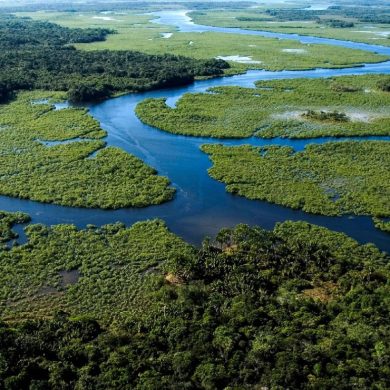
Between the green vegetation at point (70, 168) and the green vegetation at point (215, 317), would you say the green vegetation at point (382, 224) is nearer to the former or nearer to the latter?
the green vegetation at point (215, 317)

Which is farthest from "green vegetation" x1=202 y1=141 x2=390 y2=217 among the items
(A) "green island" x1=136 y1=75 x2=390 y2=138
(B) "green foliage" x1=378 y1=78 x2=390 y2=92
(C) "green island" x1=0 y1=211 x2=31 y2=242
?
(B) "green foliage" x1=378 y1=78 x2=390 y2=92

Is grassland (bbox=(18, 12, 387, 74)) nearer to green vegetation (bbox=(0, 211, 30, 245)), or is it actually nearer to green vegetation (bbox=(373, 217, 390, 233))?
green vegetation (bbox=(373, 217, 390, 233))

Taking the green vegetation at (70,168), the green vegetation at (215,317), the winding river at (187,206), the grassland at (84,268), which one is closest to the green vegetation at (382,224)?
the winding river at (187,206)

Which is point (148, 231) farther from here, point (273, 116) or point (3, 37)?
point (3, 37)

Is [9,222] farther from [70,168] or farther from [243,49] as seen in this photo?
[243,49]

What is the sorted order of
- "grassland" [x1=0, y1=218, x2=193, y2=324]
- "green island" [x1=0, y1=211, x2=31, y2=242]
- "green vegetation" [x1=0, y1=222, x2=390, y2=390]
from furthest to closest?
1. "green island" [x1=0, y1=211, x2=31, y2=242]
2. "grassland" [x1=0, y1=218, x2=193, y2=324]
3. "green vegetation" [x1=0, y1=222, x2=390, y2=390]

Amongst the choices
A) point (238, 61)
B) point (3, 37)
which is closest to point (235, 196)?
point (238, 61)

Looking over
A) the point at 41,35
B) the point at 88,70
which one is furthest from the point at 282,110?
the point at 41,35

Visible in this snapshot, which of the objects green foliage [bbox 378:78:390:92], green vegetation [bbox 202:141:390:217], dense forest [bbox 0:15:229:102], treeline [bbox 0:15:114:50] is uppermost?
treeline [bbox 0:15:114:50]
